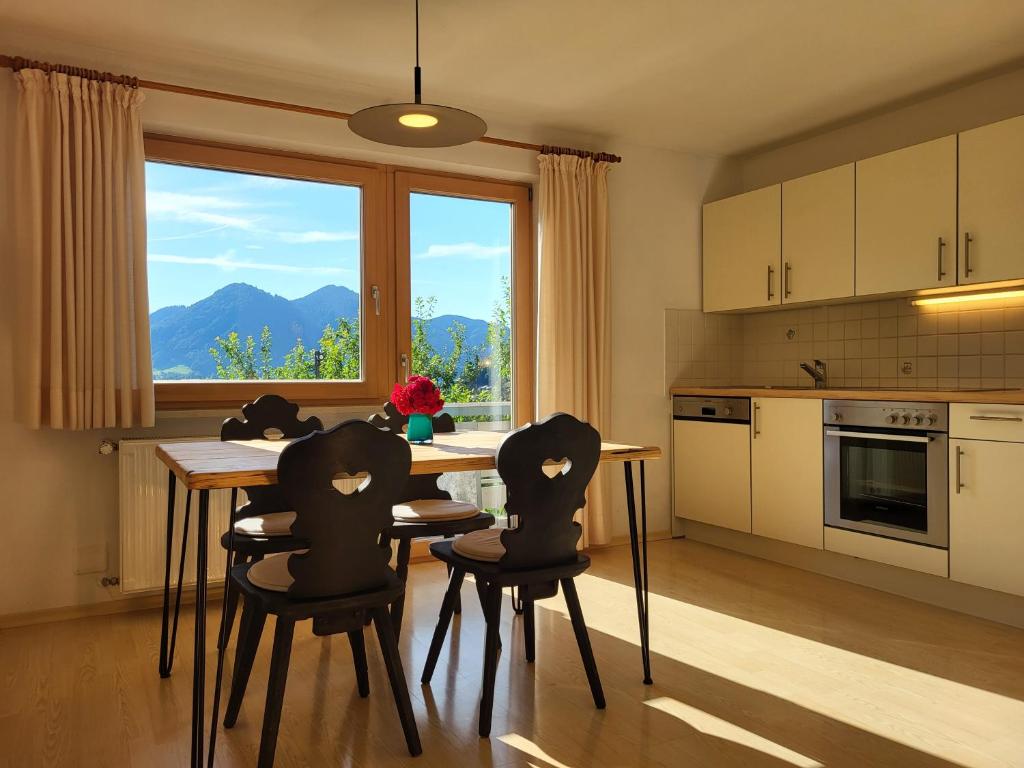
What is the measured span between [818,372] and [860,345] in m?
0.28

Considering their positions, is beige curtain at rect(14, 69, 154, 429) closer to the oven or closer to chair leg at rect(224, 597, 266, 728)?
chair leg at rect(224, 597, 266, 728)

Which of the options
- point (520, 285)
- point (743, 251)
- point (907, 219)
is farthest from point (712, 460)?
point (907, 219)

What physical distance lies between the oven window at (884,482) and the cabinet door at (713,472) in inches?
24.3

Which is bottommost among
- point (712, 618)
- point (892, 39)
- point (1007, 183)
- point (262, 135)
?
point (712, 618)

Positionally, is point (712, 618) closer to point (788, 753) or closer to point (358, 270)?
point (788, 753)

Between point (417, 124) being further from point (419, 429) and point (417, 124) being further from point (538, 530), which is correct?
point (538, 530)

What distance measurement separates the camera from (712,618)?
3.27 metres

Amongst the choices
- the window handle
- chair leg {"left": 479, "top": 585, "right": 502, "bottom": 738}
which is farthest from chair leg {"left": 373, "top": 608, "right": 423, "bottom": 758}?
the window handle

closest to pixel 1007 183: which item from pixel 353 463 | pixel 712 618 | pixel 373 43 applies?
pixel 712 618

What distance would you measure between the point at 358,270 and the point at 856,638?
9.29 ft

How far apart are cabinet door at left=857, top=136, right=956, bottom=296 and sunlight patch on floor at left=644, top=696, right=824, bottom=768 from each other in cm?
240

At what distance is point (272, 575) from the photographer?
2082mm

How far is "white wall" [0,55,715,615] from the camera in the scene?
3.22 m

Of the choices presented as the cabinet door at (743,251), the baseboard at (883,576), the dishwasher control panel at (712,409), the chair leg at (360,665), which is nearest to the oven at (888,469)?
the baseboard at (883,576)
